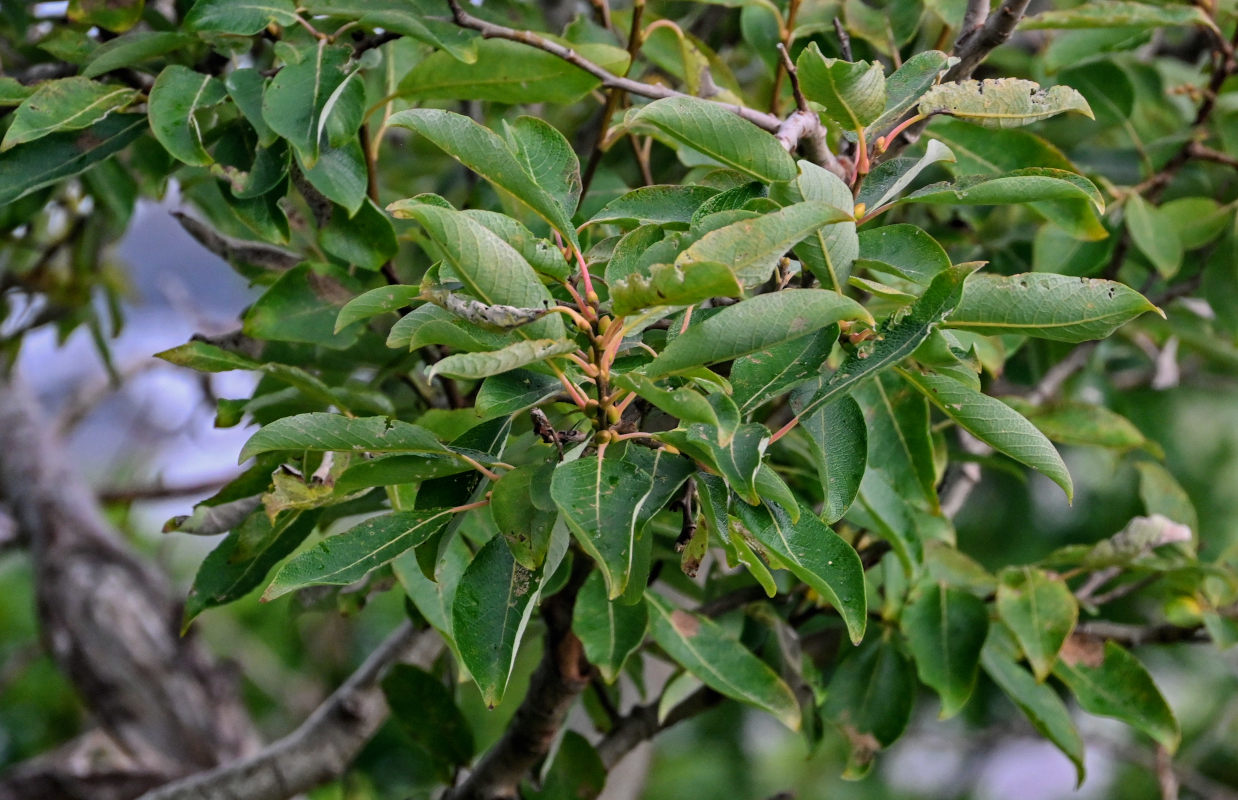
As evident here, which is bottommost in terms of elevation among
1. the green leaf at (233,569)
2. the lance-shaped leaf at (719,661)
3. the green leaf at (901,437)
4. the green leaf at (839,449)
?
the lance-shaped leaf at (719,661)

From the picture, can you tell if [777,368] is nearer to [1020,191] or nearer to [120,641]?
[1020,191]

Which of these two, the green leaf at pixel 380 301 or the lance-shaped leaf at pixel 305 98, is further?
the lance-shaped leaf at pixel 305 98

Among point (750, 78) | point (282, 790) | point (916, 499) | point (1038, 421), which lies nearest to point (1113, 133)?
point (750, 78)

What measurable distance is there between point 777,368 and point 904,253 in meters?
0.10

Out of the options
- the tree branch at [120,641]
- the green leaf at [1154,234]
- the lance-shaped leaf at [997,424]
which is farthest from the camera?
the tree branch at [120,641]

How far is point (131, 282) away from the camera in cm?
207

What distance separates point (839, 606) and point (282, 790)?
850 mm

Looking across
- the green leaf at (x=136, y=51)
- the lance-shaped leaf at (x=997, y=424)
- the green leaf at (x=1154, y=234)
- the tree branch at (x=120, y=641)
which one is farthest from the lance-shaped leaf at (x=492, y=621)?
the tree branch at (x=120, y=641)

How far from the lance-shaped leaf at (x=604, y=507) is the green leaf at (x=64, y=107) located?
1.41 ft

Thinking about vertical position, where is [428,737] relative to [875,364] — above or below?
below

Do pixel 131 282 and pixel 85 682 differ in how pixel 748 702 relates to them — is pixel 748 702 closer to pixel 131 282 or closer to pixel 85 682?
pixel 85 682

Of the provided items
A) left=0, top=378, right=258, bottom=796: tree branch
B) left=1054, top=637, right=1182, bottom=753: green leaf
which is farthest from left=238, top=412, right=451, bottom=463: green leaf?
left=0, top=378, right=258, bottom=796: tree branch

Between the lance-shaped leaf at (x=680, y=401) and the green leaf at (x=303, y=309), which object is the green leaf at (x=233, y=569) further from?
the lance-shaped leaf at (x=680, y=401)

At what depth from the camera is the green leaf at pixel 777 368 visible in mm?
514
